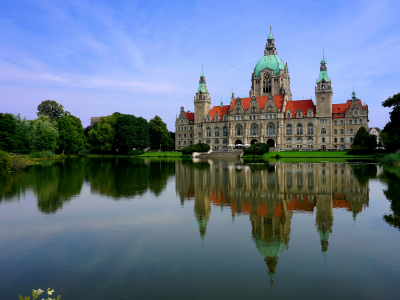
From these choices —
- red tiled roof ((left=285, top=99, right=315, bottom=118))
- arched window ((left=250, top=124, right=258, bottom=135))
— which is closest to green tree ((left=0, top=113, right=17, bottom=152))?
arched window ((left=250, top=124, right=258, bottom=135))

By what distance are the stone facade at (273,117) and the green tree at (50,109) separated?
40.6m

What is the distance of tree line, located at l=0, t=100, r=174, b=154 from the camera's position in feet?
186

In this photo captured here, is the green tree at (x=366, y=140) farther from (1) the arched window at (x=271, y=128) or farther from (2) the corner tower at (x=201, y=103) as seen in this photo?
(2) the corner tower at (x=201, y=103)

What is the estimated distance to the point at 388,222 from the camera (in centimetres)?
1138

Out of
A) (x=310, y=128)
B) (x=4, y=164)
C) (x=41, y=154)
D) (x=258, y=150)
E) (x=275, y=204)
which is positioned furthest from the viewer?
(x=310, y=128)

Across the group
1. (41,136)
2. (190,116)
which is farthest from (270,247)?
(190,116)

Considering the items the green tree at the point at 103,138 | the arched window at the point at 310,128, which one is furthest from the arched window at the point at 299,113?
the green tree at the point at 103,138

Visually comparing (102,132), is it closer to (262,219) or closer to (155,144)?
(155,144)

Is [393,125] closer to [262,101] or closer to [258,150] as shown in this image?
[258,150]

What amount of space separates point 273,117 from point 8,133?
6969 centimetres

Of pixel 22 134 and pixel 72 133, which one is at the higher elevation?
pixel 72 133

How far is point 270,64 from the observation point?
105750 mm

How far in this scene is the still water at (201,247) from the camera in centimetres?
635

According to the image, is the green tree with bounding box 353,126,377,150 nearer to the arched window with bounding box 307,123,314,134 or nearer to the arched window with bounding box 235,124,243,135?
the arched window with bounding box 307,123,314,134
